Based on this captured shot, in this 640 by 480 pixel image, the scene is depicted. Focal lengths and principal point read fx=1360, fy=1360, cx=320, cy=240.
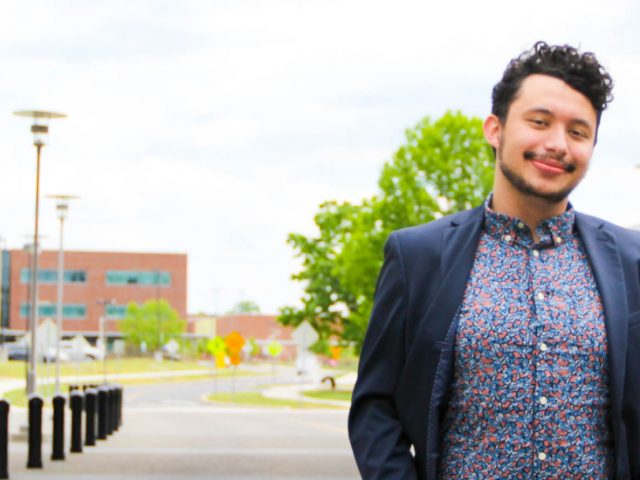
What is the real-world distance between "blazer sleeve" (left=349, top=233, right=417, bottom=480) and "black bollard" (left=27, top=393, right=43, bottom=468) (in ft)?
50.7

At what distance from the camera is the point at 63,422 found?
64.5 feet

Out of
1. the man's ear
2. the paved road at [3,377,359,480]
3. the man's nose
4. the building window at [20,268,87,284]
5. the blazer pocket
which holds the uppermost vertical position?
the building window at [20,268,87,284]

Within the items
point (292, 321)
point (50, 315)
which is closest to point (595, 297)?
point (292, 321)

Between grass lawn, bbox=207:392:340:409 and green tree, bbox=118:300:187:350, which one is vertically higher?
green tree, bbox=118:300:187:350

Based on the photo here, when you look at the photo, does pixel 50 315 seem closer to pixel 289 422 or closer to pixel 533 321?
pixel 289 422

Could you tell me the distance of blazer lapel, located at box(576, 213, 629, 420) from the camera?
3.26 meters

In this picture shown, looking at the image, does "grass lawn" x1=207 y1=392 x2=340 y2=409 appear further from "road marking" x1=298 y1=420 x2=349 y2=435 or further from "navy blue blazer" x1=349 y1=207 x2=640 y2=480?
"navy blue blazer" x1=349 y1=207 x2=640 y2=480

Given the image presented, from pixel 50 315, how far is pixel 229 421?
104m

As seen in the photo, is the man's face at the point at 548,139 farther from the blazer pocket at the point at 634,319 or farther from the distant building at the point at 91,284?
the distant building at the point at 91,284

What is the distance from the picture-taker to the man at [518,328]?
129 inches

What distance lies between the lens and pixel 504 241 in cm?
349

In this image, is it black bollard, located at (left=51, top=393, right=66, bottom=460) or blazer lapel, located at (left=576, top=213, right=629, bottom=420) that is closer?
blazer lapel, located at (left=576, top=213, right=629, bottom=420)

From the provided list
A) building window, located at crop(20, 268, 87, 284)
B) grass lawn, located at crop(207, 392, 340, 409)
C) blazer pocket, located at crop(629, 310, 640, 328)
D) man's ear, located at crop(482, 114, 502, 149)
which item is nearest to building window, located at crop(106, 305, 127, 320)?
building window, located at crop(20, 268, 87, 284)

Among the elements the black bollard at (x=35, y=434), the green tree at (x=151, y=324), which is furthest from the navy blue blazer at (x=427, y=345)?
the green tree at (x=151, y=324)
